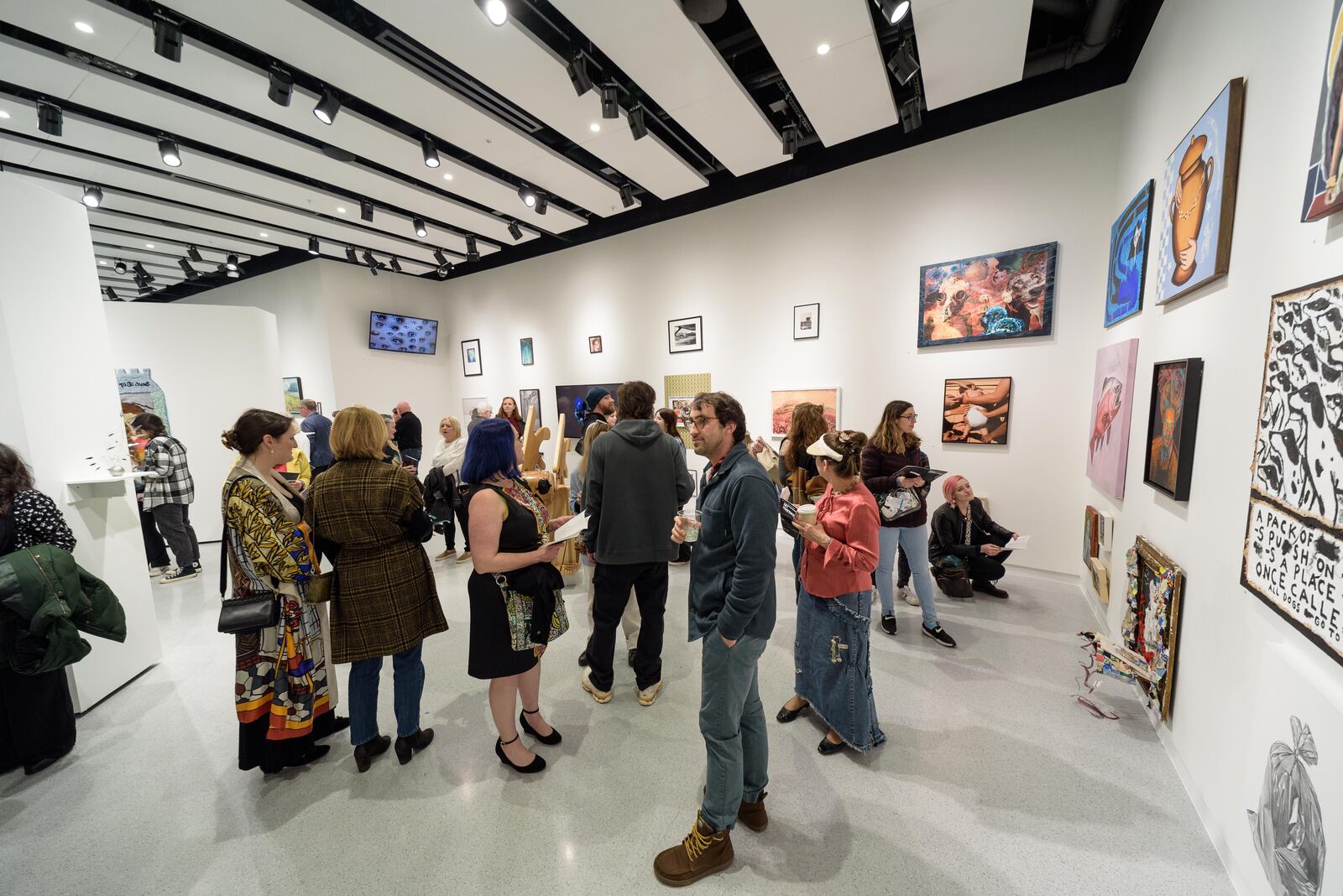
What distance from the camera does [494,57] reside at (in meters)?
3.22

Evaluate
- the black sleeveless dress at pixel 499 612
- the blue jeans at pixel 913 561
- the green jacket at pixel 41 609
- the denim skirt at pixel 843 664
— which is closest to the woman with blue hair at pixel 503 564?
the black sleeveless dress at pixel 499 612

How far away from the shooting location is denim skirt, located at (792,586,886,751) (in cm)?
211

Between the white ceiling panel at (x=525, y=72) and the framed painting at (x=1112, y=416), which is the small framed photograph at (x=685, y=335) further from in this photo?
the framed painting at (x=1112, y=416)

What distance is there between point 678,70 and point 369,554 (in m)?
3.76

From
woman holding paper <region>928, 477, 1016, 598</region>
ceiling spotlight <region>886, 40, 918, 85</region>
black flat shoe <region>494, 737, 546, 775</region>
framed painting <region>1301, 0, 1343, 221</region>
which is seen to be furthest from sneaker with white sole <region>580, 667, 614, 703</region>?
ceiling spotlight <region>886, 40, 918, 85</region>

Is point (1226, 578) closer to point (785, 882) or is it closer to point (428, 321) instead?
point (785, 882)

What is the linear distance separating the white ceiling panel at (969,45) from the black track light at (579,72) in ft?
7.08

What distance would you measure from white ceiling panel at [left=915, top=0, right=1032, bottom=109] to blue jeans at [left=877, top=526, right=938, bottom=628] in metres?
3.29

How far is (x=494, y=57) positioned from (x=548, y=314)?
4340mm

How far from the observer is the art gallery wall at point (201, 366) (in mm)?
6062

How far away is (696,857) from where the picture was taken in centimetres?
163

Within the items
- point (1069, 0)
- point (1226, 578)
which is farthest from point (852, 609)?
point (1069, 0)

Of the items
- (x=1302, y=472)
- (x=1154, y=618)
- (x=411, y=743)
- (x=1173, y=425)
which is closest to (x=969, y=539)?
(x=1154, y=618)

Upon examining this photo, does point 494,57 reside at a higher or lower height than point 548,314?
higher
